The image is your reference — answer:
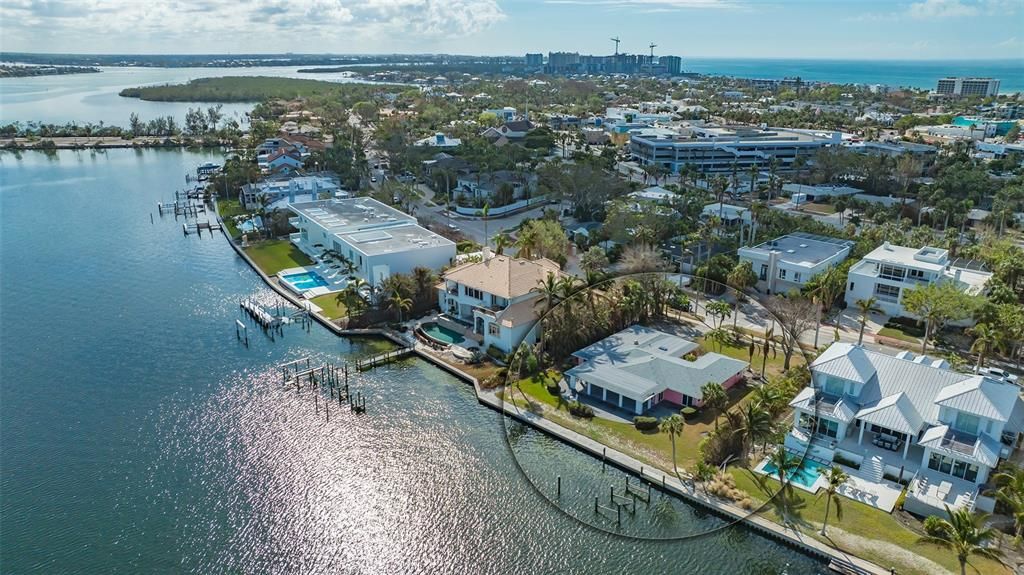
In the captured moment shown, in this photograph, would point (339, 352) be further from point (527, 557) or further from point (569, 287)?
point (527, 557)

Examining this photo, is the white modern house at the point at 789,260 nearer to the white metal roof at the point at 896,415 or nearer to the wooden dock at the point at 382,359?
the white metal roof at the point at 896,415

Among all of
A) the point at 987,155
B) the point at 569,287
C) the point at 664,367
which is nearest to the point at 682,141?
the point at 987,155

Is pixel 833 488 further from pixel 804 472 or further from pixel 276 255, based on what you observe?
pixel 276 255

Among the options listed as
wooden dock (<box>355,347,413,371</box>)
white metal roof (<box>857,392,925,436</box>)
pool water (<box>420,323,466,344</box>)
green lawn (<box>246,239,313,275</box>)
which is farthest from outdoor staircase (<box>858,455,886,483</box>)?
green lawn (<box>246,239,313,275</box>)

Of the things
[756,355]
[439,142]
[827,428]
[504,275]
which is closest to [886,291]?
[756,355]

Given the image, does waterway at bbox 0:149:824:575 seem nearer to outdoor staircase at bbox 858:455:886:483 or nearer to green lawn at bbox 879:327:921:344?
outdoor staircase at bbox 858:455:886:483

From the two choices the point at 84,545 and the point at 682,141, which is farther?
the point at 682,141

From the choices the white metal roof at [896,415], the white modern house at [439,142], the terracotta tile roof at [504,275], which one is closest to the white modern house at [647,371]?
the white metal roof at [896,415]
